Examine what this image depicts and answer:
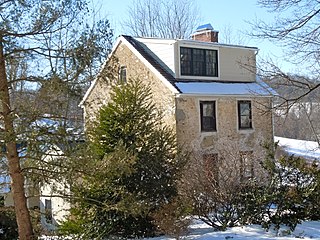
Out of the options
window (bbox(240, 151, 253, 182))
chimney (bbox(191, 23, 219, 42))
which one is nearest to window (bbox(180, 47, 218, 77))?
chimney (bbox(191, 23, 219, 42))

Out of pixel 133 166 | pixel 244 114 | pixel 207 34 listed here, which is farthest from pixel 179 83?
pixel 133 166

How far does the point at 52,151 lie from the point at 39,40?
6.96 feet

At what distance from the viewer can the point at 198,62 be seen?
19500 mm

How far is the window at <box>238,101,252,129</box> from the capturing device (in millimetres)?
20109

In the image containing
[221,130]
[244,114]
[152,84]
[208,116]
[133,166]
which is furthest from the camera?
[244,114]

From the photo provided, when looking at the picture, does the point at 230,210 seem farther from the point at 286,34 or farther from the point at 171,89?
the point at 171,89

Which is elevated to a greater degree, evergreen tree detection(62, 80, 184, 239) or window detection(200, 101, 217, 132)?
window detection(200, 101, 217, 132)

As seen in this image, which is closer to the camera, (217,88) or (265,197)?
(265,197)

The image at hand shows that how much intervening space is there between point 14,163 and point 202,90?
11276mm

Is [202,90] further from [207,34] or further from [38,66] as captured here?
[38,66]

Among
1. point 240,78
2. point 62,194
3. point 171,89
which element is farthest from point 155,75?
point 62,194

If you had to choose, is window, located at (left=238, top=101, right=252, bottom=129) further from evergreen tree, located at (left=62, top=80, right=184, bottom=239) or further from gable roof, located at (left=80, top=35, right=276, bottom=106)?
evergreen tree, located at (left=62, top=80, right=184, bottom=239)

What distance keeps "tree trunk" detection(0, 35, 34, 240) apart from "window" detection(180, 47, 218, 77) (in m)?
11.7

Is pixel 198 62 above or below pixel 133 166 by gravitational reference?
above
